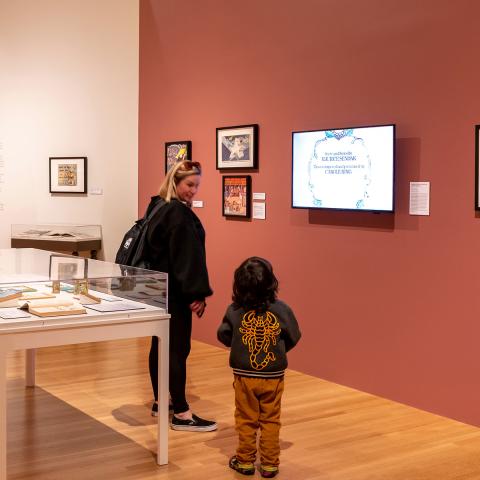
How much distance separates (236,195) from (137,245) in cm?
232

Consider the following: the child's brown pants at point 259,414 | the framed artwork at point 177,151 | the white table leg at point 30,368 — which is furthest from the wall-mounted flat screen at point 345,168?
the white table leg at point 30,368

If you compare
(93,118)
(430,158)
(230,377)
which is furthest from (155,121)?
(430,158)

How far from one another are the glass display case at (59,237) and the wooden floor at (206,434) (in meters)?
2.38

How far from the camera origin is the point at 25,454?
13.1 ft

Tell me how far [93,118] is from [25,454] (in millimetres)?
4920

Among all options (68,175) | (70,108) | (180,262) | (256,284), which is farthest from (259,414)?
(70,108)

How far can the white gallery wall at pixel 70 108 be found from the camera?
8.03 metres

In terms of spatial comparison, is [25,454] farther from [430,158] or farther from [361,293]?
[430,158]

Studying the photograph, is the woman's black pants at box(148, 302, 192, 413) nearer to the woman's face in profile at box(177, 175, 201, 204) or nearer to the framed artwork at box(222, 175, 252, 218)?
the woman's face in profile at box(177, 175, 201, 204)

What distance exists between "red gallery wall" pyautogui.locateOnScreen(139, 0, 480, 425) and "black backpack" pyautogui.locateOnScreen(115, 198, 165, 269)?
1652 mm

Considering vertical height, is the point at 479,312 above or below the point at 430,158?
below

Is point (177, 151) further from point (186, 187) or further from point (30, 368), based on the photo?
point (186, 187)

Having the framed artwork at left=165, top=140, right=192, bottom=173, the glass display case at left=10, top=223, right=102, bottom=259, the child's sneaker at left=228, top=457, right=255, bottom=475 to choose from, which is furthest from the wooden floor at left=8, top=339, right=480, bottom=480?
the glass display case at left=10, top=223, right=102, bottom=259

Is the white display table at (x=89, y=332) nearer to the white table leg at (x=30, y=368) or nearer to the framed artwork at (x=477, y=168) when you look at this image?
the white table leg at (x=30, y=368)
